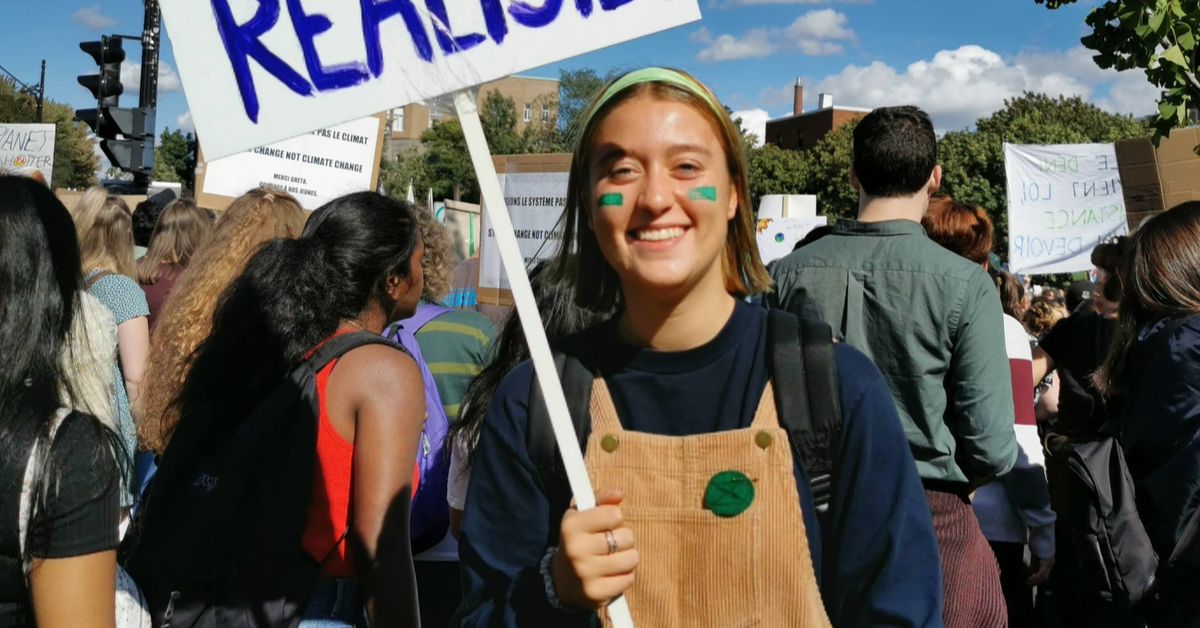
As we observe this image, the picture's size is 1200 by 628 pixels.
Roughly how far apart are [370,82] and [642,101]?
459 millimetres

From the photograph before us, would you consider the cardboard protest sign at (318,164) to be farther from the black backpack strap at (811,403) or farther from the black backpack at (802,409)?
the black backpack strap at (811,403)

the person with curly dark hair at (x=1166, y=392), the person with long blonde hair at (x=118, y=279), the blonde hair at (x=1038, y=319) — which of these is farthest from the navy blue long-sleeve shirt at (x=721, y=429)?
the blonde hair at (x=1038, y=319)

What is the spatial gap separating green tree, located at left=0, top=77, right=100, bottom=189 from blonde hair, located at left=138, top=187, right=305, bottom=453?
35050 mm

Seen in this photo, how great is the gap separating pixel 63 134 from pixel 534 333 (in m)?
51.1

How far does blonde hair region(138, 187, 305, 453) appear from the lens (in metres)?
3.00

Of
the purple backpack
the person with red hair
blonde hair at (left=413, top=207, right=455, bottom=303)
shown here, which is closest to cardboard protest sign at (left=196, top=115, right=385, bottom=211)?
blonde hair at (left=413, top=207, right=455, bottom=303)

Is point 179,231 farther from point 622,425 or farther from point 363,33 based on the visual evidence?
point 622,425

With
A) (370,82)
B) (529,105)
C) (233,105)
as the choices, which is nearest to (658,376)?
(370,82)

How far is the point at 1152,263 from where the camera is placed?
3418 millimetres

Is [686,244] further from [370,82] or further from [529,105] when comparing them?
[529,105]

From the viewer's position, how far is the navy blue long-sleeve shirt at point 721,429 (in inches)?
59.2

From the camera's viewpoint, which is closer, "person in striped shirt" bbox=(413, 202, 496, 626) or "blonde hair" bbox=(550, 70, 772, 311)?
"blonde hair" bbox=(550, 70, 772, 311)

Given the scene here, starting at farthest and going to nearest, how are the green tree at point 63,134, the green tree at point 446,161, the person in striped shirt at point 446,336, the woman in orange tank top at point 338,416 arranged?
the green tree at point 446,161, the green tree at point 63,134, the person in striped shirt at point 446,336, the woman in orange tank top at point 338,416

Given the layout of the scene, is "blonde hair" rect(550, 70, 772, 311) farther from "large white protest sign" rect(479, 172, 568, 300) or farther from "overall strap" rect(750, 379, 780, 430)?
"large white protest sign" rect(479, 172, 568, 300)
